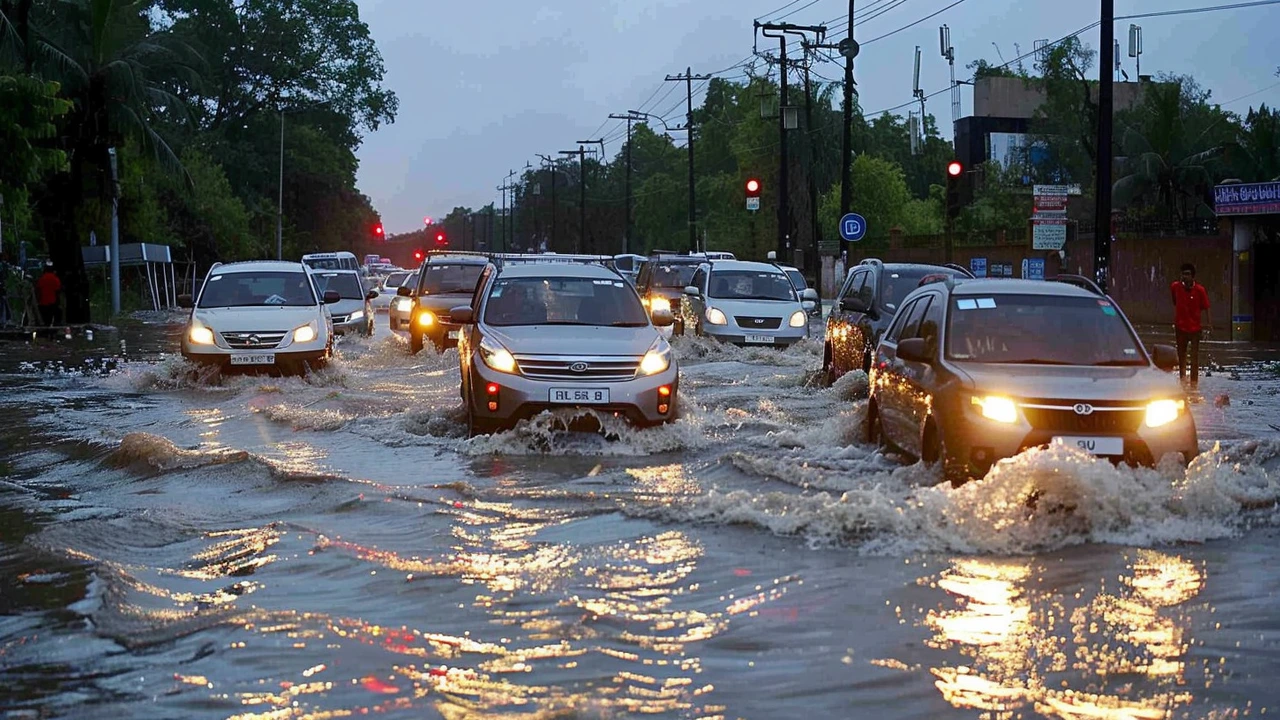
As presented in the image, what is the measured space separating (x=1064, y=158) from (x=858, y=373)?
54.3m

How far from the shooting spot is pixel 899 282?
19.4m

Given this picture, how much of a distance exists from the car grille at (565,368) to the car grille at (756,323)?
12.3 metres

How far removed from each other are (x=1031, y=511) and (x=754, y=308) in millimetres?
16588

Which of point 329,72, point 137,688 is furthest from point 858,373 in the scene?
point 329,72

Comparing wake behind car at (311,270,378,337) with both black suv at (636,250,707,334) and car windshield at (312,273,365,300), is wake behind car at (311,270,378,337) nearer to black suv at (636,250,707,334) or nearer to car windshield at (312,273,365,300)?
car windshield at (312,273,365,300)

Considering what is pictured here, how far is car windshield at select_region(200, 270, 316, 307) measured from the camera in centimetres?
2034

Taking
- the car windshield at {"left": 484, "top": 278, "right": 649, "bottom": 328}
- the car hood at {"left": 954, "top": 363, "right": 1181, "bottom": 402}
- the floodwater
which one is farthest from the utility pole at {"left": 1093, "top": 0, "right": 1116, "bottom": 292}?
the car hood at {"left": 954, "top": 363, "right": 1181, "bottom": 402}

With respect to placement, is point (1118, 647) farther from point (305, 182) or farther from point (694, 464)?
point (305, 182)

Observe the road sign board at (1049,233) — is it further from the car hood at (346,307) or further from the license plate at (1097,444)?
the license plate at (1097,444)

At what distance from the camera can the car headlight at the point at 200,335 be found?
19.2 m

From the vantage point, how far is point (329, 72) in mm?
74875

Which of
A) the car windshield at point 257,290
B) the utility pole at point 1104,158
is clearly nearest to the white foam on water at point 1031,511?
the car windshield at point 257,290

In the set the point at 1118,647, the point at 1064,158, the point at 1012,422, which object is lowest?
the point at 1118,647

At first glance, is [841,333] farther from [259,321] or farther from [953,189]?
[953,189]
